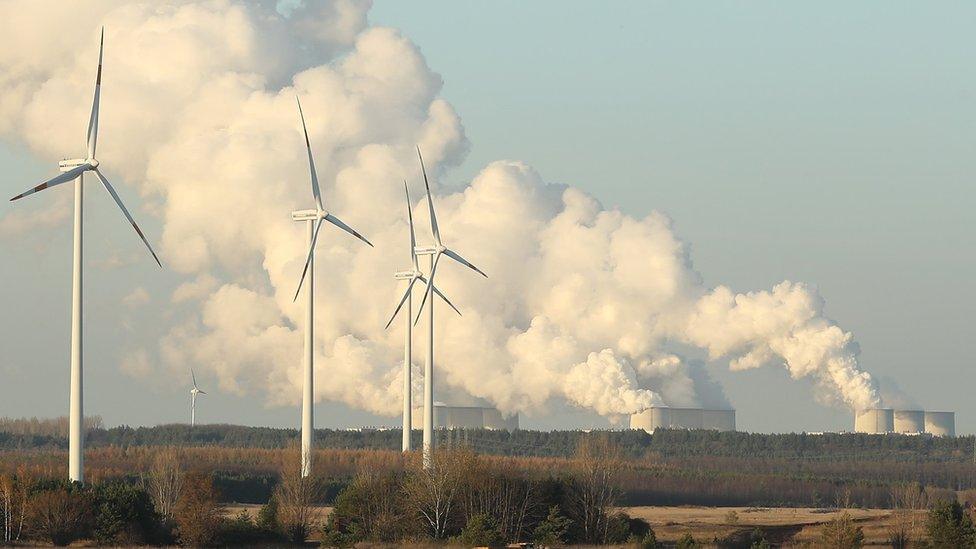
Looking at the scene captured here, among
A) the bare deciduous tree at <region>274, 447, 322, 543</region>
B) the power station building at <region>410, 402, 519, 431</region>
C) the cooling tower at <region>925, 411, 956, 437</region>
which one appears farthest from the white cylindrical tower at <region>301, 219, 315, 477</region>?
the cooling tower at <region>925, 411, 956, 437</region>

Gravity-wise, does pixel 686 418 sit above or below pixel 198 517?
above

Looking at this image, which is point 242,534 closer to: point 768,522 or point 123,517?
point 123,517

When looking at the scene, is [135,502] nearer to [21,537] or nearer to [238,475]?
[21,537]

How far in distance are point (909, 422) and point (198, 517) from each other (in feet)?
429

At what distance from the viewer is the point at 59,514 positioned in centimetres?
7269

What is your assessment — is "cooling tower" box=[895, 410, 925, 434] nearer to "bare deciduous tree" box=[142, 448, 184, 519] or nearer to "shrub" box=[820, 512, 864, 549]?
"shrub" box=[820, 512, 864, 549]

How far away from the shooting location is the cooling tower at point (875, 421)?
180 m

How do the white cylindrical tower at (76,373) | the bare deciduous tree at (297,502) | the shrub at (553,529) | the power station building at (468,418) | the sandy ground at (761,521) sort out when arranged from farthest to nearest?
the power station building at (468,418)
the sandy ground at (761,521)
the shrub at (553,529)
the bare deciduous tree at (297,502)
the white cylindrical tower at (76,373)

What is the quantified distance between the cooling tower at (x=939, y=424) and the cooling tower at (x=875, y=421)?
12152mm

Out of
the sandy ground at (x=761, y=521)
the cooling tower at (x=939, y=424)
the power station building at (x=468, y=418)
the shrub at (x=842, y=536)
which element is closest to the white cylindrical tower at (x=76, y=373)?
the sandy ground at (x=761, y=521)

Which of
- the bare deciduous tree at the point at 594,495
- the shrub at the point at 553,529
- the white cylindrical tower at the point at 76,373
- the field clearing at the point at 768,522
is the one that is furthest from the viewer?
the field clearing at the point at 768,522

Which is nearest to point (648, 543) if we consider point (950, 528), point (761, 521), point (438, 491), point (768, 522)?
point (438, 491)

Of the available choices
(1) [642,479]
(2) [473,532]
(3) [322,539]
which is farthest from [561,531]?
(1) [642,479]

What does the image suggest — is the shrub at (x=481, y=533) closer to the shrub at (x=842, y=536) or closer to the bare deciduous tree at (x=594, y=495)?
the bare deciduous tree at (x=594, y=495)
